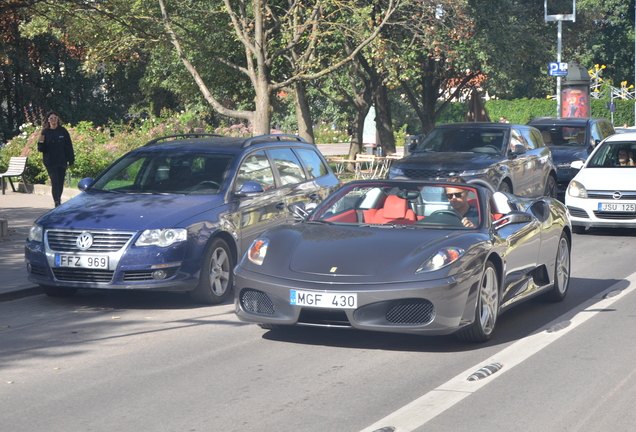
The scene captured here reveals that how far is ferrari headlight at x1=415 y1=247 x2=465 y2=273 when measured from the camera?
653 centimetres

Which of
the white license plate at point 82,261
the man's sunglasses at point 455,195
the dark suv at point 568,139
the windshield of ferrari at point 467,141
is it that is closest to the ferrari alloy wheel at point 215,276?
the white license plate at point 82,261

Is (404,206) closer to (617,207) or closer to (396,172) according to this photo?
(617,207)

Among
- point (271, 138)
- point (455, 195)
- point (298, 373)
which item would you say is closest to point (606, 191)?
point (271, 138)

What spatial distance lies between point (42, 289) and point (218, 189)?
2.15 meters

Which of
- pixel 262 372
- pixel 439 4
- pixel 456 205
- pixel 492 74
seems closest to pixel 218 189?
pixel 456 205

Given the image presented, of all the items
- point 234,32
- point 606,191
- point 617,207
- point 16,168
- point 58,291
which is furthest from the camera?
point 234,32

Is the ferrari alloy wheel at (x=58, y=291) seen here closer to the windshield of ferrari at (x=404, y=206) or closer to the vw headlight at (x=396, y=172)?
the windshield of ferrari at (x=404, y=206)

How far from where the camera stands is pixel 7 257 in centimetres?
1170

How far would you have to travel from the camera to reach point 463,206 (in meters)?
7.55

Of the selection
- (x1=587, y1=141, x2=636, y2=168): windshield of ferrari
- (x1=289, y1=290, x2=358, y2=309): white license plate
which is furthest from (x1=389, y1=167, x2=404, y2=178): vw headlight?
(x1=289, y1=290, x2=358, y2=309): white license plate

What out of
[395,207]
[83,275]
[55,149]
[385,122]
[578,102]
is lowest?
[83,275]

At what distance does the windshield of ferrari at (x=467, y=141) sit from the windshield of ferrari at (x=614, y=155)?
1.87m

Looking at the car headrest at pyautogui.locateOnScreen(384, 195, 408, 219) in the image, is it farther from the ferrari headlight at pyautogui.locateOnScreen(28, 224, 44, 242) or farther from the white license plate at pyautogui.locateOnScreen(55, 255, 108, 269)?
the ferrari headlight at pyautogui.locateOnScreen(28, 224, 44, 242)

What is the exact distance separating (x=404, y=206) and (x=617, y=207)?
7.65m
